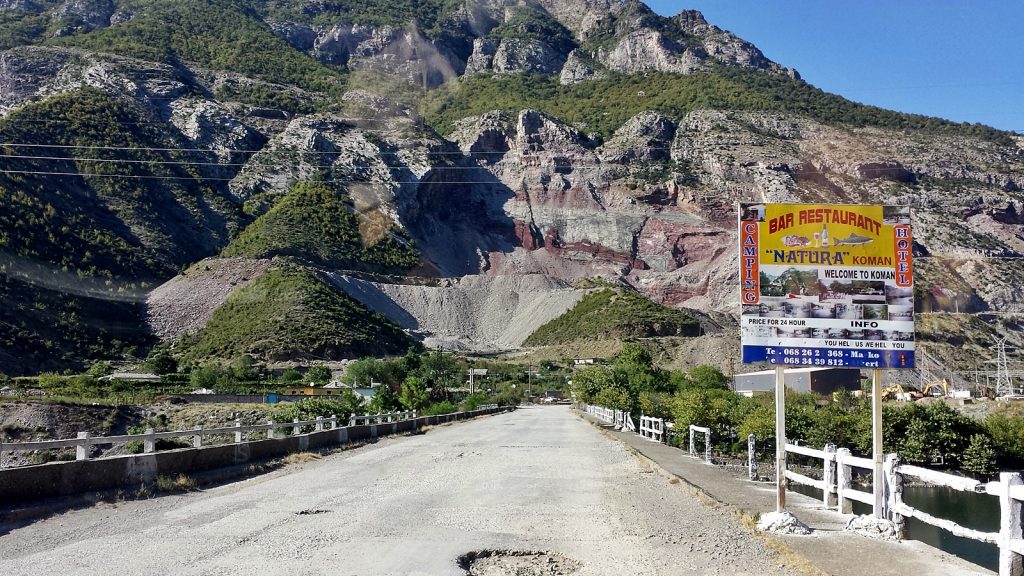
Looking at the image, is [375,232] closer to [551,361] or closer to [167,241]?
[167,241]

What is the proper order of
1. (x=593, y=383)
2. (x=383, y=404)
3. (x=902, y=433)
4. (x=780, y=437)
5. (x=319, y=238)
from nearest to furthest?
(x=780, y=437), (x=902, y=433), (x=383, y=404), (x=593, y=383), (x=319, y=238)

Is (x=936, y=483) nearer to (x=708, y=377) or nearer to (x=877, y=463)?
(x=877, y=463)

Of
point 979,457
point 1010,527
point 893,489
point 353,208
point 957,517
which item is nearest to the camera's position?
point 1010,527

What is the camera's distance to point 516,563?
7711 millimetres

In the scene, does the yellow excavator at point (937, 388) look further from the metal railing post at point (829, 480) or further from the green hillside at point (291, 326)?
the metal railing post at point (829, 480)

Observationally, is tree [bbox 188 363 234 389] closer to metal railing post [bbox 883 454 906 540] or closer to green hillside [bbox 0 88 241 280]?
green hillside [bbox 0 88 241 280]

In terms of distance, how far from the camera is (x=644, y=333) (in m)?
124

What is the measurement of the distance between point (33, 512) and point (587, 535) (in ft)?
24.3

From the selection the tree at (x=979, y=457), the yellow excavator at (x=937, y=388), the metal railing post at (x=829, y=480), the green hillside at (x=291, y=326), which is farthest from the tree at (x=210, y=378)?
the metal railing post at (x=829, y=480)

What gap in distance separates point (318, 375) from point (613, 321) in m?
57.8

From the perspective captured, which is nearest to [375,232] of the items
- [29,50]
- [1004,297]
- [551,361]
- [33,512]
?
[551,361]

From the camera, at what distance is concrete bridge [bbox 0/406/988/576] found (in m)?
7.43

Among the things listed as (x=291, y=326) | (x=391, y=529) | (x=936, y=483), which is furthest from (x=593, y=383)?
(x=391, y=529)

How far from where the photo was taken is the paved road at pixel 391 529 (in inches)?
295
